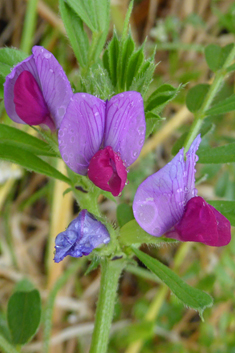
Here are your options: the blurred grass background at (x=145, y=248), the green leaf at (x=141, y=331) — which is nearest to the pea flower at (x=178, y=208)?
the blurred grass background at (x=145, y=248)

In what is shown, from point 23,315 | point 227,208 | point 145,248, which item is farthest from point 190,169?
point 145,248

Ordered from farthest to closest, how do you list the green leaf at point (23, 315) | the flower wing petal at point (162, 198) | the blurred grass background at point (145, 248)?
1. the blurred grass background at point (145, 248)
2. the green leaf at point (23, 315)
3. the flower wing petal at point (162, 198)

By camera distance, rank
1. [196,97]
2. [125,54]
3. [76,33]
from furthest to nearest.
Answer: [196,97]
[76,33]
[125,54]

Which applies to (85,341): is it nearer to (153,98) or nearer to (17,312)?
(17,312)

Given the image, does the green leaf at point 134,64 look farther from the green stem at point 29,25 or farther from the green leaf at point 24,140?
the green stem at point 29,25

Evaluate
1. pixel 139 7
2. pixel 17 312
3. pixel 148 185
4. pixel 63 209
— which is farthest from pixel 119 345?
pixel 139 7

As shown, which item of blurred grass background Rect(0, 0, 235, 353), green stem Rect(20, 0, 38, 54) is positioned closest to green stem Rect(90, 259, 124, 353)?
blurred grass background Rect(0, 0, 235, 353)

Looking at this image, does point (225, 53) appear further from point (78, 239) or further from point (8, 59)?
point (78, 239)
